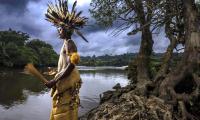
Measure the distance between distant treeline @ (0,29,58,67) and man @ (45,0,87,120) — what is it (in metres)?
88.1

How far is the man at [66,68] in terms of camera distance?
265 inches

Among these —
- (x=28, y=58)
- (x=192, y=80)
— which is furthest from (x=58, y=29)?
(x=28, y=58)

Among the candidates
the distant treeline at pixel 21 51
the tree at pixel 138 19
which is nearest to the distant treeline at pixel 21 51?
the distant treeline at pixel 21 51

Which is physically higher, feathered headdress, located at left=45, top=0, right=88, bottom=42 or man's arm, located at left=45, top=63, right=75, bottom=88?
feathered headdress, located at left=45, top=0, right=88, bottom=42

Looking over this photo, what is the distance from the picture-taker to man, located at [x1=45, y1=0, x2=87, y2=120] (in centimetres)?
673

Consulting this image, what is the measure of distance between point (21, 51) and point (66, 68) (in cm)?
9765

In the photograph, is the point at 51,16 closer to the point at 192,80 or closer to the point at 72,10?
the point at 72,10

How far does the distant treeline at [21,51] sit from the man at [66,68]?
289ft

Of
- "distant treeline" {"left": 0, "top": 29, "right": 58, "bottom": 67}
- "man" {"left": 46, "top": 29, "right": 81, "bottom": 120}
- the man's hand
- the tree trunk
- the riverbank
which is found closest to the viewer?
the man's hand

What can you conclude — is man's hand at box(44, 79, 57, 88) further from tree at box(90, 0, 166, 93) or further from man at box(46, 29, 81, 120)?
tree at box(90, 0, 166, 93)

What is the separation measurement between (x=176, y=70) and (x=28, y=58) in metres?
90.5

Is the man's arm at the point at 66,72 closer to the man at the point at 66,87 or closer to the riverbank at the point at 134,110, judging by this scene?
the man at the point at 66,87

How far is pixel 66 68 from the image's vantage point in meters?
6.63

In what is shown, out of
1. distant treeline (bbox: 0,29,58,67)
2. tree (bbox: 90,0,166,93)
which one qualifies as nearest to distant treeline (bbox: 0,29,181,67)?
distant treeline (bbox: 0,29,58,67)
